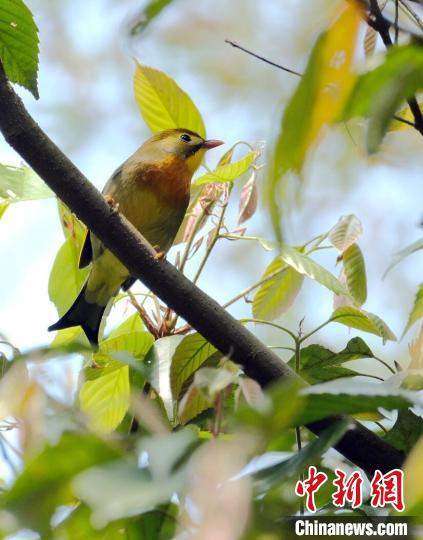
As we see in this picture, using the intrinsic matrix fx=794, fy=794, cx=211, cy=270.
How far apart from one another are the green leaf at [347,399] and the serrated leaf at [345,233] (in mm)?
1116

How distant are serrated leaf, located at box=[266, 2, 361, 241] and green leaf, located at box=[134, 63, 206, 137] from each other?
1735 millimetres

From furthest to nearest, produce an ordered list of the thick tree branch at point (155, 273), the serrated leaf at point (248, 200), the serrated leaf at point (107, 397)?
the serrated leaf at point (248, 200) < the serrated leaf at point (107, 397) < the thick tree branch at point (155, 273)

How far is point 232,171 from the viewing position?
201cm

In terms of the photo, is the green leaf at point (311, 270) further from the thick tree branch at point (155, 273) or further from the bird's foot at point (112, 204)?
the bird's foot at point (112, 204)

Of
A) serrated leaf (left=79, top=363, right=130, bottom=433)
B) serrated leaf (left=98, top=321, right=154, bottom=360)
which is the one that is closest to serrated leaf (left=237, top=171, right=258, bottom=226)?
serrated leaf (left=98, top=321, right=154, bottom=360)

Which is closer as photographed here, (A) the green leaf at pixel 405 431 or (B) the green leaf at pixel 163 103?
(A) the green leaf at pixel 405 431

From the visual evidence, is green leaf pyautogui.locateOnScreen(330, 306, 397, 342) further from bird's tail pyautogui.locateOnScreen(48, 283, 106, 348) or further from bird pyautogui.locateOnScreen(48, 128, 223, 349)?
bird pyautogui.locateOnScreen(48, 128, 223, 349)

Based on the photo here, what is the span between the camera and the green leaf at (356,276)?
6.45ft

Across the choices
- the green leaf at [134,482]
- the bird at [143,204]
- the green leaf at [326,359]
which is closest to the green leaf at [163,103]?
the green leaf at [326,359]

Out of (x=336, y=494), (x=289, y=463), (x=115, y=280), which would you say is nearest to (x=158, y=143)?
(x=115, y=280)

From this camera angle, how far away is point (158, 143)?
425cm

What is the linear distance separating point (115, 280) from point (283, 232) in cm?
334

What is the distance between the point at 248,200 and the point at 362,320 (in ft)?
1.75

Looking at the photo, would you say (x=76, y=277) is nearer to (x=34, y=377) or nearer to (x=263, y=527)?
(x=34, y=377)
